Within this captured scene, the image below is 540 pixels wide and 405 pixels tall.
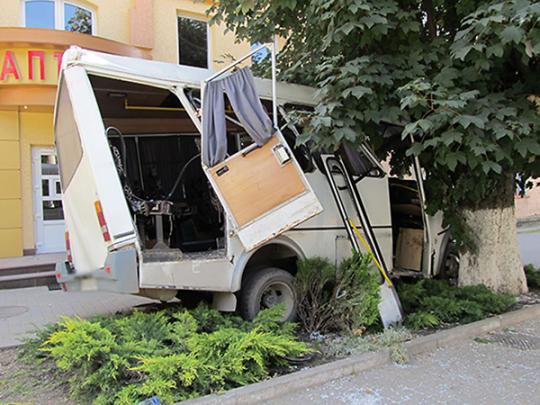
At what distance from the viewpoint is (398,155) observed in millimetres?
7078

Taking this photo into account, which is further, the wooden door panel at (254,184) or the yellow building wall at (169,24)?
the yellow building wall at (169,24)

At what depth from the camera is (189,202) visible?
7.26m

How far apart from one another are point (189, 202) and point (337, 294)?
2.85 meters

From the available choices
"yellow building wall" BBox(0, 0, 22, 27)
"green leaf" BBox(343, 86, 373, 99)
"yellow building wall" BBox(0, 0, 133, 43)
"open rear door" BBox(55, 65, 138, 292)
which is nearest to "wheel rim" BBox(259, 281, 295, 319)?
"open rear door" BBox(55, 65, 138, 292)

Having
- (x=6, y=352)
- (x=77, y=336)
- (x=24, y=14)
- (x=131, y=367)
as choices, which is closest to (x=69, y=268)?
(x=6, y=352)

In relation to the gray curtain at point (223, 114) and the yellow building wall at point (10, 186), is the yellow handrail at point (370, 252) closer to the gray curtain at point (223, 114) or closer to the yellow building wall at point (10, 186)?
the gray curtain at point (223, 114)

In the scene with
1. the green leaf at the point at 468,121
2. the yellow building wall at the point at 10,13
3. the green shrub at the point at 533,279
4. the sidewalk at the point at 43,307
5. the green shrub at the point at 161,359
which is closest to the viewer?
the green shrub at the point at 161,359

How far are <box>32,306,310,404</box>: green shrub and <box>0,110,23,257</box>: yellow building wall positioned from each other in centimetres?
683

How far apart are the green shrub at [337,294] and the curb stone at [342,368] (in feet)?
1.95

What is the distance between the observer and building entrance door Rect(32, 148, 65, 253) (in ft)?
36.4

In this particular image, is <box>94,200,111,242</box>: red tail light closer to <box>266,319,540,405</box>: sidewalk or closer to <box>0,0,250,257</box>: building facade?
<box>266,319,540,405</box>: sidewalk

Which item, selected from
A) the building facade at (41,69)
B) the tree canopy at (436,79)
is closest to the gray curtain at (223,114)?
the tree canopy at (436,79)

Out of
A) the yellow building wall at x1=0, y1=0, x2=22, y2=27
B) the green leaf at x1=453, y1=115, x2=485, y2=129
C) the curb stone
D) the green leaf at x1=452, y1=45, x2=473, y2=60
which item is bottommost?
the curb stone

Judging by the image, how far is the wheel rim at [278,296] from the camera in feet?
18.8
